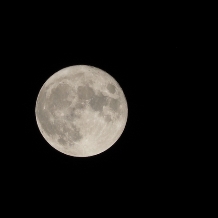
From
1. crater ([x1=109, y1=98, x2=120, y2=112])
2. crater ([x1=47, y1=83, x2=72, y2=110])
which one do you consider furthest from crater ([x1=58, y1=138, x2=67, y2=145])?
crater ([x1=109, y1=98, x2=120, y2=112])

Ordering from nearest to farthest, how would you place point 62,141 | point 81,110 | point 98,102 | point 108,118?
point 81,110, point 98,102, point 108,118, point 62,141

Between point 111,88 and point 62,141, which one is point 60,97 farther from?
point 111,88

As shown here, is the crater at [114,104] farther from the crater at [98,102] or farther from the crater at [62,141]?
the crater at [62,141]

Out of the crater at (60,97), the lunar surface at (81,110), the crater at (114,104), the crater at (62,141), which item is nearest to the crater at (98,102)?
the lunar surface at (81,110)

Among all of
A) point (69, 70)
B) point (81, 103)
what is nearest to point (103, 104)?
point (81, 103)

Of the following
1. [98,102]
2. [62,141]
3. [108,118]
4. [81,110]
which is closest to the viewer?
[81,110]

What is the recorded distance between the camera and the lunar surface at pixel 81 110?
246 inches

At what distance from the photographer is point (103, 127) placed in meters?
6.48

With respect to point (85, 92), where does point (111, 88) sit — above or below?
above

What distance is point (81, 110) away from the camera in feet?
20.4

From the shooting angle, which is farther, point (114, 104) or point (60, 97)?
point (114, 104)

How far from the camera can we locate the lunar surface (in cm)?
625

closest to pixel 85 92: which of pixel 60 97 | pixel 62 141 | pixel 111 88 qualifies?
pixel 60 97

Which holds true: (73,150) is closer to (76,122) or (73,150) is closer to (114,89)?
(76,122)
